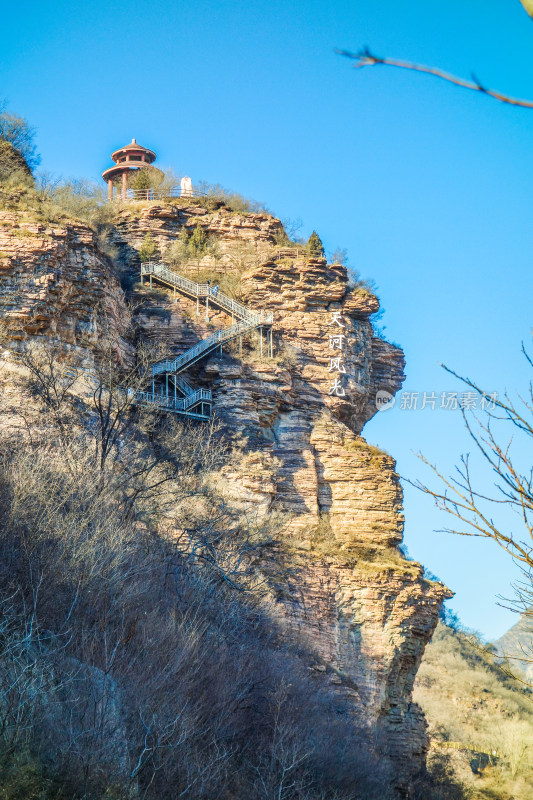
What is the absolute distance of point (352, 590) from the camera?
26750mm

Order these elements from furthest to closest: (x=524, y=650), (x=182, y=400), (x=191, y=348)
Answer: (x=191, y=348), (x=182, y=400), (x=524, y=650)

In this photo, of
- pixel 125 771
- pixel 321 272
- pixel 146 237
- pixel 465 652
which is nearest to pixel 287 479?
pixel 321 272

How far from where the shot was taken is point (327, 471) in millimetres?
29781

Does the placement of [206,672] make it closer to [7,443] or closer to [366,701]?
[7,443]

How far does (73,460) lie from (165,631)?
6106mm

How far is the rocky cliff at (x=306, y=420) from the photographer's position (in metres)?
26.2

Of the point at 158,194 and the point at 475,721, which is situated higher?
the point at 158,194

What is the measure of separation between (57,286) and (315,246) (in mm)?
13244

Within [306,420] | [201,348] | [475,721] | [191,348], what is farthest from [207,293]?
[475,721]

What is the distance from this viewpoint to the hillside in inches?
1337

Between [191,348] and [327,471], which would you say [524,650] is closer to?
[327,471]

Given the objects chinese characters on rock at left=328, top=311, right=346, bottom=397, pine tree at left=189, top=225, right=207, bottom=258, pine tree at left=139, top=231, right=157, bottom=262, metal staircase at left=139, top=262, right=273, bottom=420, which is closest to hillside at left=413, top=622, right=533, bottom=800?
chinese characters on rock at left=328, top=311, right=346, bottom=397

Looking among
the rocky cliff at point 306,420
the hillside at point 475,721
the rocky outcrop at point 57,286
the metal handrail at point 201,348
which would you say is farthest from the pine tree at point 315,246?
the hillside at point 475,721

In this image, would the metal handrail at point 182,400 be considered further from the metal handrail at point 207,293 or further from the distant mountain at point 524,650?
the distant mountain at point 524,650
